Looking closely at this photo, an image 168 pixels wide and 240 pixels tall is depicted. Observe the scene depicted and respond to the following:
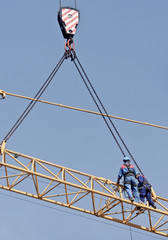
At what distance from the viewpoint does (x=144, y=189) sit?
41094 mm

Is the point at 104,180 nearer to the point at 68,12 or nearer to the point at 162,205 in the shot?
the point at 162,205

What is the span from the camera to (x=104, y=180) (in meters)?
41.7

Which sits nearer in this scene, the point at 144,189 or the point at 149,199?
the point at 144,189

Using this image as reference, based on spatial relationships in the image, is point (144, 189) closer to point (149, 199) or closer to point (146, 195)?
point (146, 195)

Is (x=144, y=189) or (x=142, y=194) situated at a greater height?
(x=144, y=189)

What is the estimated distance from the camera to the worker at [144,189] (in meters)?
41.1

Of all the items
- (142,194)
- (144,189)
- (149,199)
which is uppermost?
(144,189)

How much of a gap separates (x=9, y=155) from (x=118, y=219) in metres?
6.03

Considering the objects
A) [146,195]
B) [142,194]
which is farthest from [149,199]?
[142,194]

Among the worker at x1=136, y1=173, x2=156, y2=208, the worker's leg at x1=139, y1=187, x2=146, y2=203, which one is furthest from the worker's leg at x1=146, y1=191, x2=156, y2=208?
the worker's leg at x1=139, y1=187, x2=146, y2=203

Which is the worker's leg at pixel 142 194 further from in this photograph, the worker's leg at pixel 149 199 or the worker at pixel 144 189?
the worker's leg at pixel 149 199

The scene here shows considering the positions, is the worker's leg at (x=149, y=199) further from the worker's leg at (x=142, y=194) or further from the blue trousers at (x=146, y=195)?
the worker's leg at (x=142, y=194)

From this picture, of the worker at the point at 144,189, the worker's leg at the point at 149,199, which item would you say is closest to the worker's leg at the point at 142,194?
the worker at the point at 144,189

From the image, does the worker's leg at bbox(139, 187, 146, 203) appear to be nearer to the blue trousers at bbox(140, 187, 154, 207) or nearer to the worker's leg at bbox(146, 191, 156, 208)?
the blue trousers at bbox(140, 187, 154, 207)
